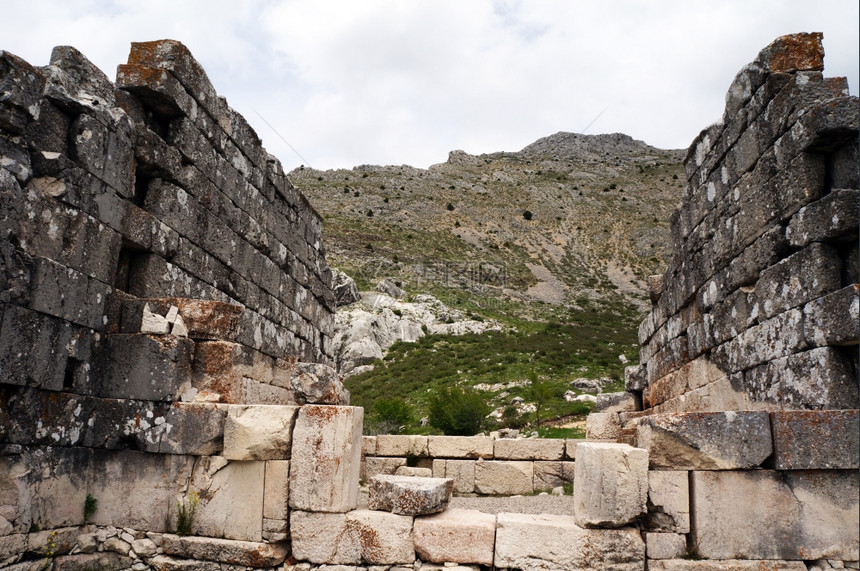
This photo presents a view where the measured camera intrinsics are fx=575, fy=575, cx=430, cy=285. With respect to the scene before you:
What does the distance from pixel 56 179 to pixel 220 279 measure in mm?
3329

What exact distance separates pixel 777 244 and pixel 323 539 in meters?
5.70

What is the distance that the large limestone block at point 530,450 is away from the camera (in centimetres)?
1180

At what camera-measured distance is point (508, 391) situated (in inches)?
937

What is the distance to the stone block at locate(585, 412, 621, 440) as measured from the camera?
11.4m

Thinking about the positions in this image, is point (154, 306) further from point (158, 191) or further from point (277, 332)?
point (277, 332)

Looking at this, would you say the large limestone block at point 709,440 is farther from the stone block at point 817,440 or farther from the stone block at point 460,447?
the stone block at point 460,447

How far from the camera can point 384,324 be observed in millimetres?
33469

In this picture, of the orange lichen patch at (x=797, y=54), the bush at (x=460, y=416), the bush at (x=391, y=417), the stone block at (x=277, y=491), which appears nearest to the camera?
the stone block at (x=277, y=491)

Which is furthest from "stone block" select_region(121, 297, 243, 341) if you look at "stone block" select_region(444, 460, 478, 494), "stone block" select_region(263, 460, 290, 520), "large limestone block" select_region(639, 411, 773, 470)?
"stone block" select_region(444, 460, 478, 494)

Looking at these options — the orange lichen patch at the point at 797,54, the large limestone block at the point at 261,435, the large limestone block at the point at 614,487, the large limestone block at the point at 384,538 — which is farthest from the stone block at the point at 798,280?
the large limestone block at the point at 261,435

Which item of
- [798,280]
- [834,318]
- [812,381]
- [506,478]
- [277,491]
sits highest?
[798,280]

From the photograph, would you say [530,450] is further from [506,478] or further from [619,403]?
[619,403]

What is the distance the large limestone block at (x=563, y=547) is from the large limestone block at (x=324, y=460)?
139 centimetres

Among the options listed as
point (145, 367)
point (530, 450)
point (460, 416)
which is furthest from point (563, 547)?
point (460, 416)
